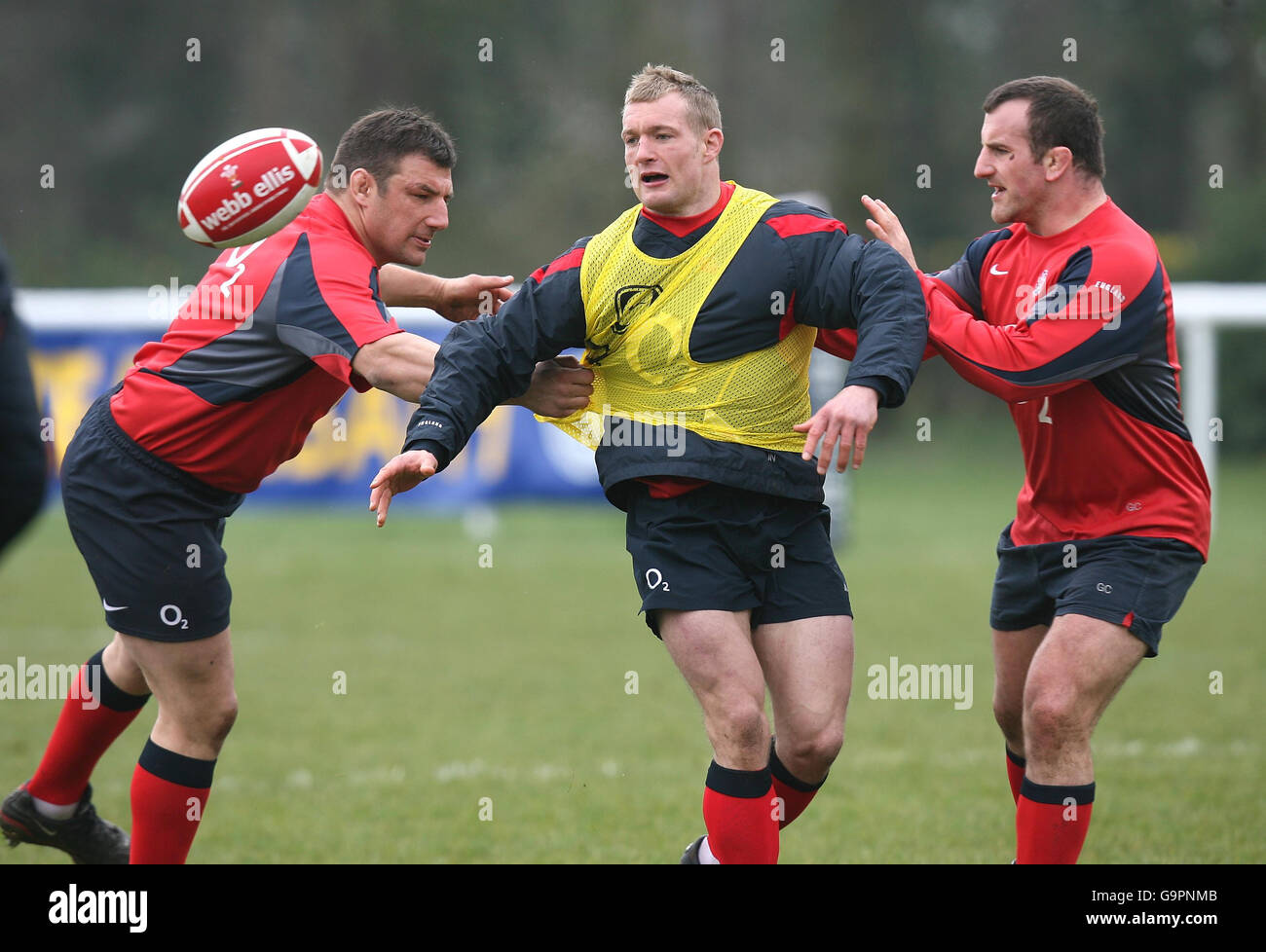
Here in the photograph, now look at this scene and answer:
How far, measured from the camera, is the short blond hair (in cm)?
408

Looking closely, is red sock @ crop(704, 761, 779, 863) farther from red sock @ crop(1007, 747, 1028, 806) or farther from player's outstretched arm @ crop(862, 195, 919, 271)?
player's outstretched arm @ crop(862, 195, 919, 271)

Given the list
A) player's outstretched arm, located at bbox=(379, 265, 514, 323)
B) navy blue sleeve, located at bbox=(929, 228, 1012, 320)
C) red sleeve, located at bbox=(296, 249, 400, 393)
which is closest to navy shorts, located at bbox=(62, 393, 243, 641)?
red sleeve, located at bbox=(296, 249, 400, 393)

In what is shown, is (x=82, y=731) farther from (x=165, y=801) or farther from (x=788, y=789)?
(x=788, y=789)

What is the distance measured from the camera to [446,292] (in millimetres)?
4875

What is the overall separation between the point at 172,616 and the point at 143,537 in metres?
0.25

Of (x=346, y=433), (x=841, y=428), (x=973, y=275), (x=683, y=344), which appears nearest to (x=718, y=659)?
(x=841, y=428)

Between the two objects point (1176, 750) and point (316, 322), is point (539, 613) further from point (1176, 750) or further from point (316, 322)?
point (316, 322)

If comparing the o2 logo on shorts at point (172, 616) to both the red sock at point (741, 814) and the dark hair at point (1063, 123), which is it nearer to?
the red sock at point (741, 814)

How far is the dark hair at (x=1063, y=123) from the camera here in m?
4.27

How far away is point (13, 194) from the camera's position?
28000 millimetres

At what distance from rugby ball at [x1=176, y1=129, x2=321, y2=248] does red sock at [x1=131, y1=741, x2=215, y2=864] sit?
5.15 ft

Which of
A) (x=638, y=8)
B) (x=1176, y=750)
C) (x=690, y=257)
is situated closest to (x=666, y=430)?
(x=690, y=257)

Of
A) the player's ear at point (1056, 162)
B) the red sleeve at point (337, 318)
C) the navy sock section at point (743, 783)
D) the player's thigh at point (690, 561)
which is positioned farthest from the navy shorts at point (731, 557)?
the player's ear at point (1056, 162)

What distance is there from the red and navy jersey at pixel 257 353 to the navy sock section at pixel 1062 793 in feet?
7.33
